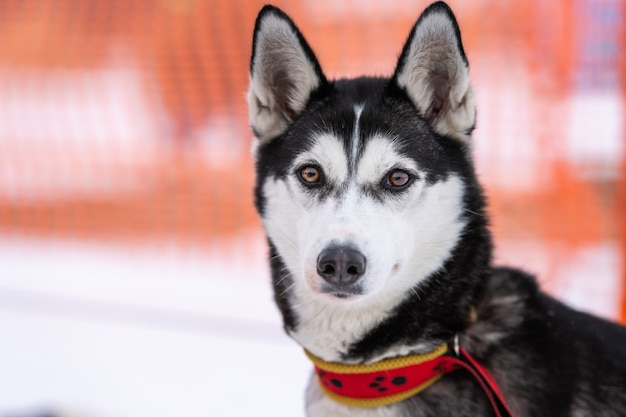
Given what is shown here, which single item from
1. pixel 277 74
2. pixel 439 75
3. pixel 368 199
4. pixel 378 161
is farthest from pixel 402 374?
pixel 277 74

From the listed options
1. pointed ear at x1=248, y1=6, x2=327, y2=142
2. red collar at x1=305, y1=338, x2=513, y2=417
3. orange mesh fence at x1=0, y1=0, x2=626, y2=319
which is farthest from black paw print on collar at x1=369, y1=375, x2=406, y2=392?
orange mesh fence at x1=0, y1=0, x2=626, y2=319

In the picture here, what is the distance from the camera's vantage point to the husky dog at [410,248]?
5.99 feet

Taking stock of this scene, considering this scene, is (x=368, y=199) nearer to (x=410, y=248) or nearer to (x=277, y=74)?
(x=410, y=248)

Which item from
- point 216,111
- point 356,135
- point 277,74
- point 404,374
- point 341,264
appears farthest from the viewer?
point 216,111

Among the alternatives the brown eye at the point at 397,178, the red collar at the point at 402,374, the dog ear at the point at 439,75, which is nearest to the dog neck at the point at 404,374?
the red collar at the point at 402,374

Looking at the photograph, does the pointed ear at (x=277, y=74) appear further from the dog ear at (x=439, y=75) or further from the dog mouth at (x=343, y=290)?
the dog mouth at (x=343, y=290)

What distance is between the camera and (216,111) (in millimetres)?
4793

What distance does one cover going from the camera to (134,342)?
4043 millimetres

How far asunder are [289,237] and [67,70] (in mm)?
3703

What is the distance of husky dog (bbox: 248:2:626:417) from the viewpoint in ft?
5.99

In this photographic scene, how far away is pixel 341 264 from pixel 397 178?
37cm

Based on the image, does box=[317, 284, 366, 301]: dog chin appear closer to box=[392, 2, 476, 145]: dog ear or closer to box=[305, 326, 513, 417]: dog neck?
box=[305, 326, 513, 417]: dog neck

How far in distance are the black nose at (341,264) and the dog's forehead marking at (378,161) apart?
0.29m

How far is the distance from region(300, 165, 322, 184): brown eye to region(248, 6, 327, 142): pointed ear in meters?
0.22
